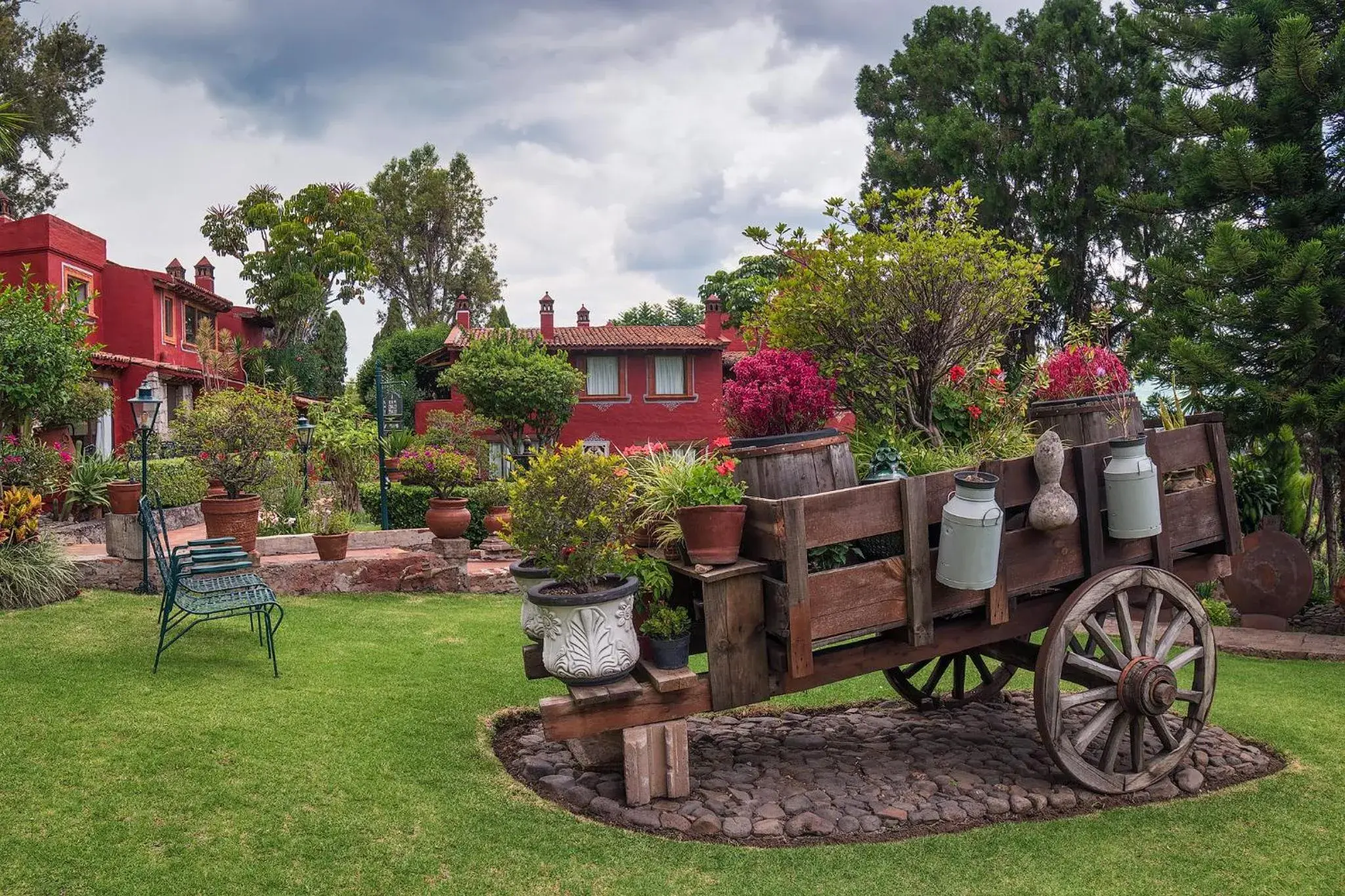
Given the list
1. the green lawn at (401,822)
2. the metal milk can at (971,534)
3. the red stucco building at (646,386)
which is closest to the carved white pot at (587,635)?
the green lawn at (401,822)

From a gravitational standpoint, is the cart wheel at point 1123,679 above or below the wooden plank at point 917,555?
below

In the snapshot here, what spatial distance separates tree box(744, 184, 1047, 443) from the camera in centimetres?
472

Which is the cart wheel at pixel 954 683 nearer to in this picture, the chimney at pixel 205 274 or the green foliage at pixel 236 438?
the green foliage at pixel 236 438

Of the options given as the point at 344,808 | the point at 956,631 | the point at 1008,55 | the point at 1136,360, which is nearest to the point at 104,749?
the point at 344,808

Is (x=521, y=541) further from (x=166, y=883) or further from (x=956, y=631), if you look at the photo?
(x=956, y=631)

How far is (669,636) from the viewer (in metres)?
3.97

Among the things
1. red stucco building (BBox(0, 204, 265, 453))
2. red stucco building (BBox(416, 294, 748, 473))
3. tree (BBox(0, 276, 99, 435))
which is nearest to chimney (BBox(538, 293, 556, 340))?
red stucco building (BBox(416, 294, 748, 473))

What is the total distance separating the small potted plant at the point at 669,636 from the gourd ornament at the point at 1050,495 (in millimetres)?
1634

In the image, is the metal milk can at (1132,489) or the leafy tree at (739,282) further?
the leafy tree at (739,282)

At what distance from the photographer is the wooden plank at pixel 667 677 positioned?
3814 mm

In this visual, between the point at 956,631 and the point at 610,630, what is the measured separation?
1624mm

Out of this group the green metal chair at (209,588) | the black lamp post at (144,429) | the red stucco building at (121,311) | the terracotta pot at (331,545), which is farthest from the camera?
the red stucco building at (121,311)

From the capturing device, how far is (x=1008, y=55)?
68.0ft

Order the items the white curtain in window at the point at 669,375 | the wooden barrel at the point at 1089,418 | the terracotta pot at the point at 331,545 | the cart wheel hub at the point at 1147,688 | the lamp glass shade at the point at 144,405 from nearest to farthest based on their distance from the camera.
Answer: the cart wheel hub at the point at 1147,688
the wooden barrel at the point at 1089,418
the lamp glass shade at the point at 144,405
the terracotta pot at the point at 331,545
the white curtain in window at the point at 669,375
